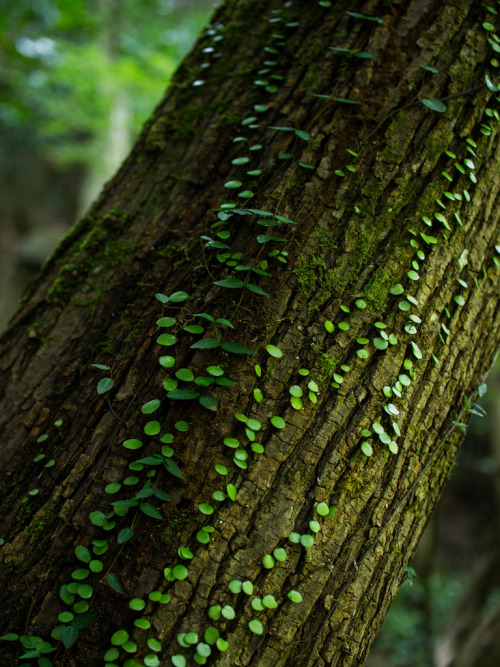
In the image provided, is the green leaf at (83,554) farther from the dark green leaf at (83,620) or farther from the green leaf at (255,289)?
the green leaf at (255,289)

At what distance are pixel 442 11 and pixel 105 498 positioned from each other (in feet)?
6.48

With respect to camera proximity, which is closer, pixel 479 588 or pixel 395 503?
pixel 395 503

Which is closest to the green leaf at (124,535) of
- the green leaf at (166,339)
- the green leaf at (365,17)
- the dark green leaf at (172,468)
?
the dark green leaf at (172,468)

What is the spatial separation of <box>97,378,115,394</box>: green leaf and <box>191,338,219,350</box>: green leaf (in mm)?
315

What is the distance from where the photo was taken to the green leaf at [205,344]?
125cm

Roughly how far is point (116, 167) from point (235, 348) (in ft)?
27.1

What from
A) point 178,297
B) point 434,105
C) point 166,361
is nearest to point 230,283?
point 178,297

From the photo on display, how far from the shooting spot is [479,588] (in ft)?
14.7

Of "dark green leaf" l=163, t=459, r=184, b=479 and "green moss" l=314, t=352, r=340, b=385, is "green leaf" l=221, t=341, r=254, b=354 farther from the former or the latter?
"dark green leaf" l=163, t=459, r=184, b=479

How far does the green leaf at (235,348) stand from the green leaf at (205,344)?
0.02 meters

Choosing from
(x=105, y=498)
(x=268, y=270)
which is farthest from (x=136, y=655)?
(x=268, y=270)

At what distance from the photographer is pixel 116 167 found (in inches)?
332

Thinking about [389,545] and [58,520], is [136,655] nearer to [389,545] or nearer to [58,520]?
[58,520]

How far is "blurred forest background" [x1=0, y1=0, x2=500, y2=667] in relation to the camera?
228 inches
